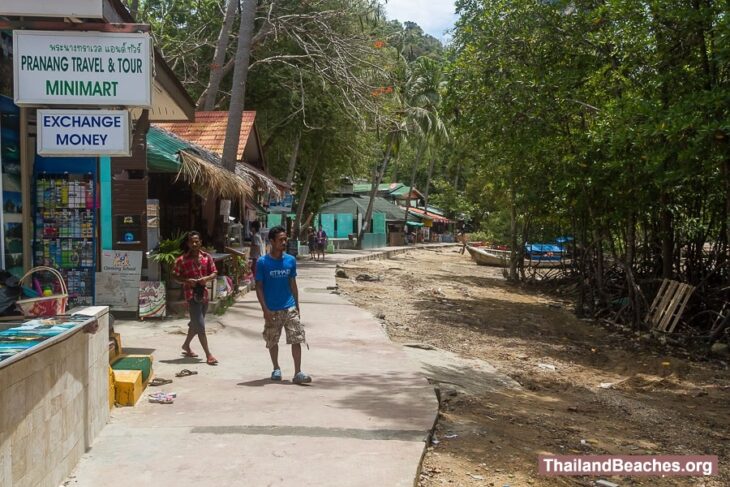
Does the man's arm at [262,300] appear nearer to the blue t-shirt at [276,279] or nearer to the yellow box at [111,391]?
the blue t-shirt at [276,279]

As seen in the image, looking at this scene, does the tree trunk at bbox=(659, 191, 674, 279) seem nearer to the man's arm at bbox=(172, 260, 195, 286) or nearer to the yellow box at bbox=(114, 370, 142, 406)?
the man's arm at bbox=(172, 260, 195, 286)

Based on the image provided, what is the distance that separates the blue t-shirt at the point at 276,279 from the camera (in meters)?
6.82

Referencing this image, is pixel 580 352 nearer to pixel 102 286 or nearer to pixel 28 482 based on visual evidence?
pixel 102 286

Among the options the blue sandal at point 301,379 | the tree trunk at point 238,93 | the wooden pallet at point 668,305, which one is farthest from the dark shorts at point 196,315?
the wooden pallet at point 668,305

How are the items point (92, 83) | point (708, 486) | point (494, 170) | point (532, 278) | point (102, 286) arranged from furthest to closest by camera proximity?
point (532, 278) < point (494, 170) < point (102, 286) < point (92, 83) < point (708, 486)

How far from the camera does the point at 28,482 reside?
3492 millimetres

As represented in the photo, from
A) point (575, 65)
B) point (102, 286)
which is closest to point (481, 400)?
point (102, 286)

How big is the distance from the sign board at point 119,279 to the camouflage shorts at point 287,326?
390 centimetres

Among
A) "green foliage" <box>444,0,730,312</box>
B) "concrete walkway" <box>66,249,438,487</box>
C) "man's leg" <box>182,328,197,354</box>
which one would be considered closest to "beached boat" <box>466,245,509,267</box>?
"green foliage" <box>444,0,730,312</box>

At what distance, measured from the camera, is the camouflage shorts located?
6781mm

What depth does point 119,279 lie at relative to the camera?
10.0m

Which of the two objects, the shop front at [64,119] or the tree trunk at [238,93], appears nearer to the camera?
the shop front at [64,119]

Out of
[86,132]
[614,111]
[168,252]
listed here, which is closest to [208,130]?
[168,252]

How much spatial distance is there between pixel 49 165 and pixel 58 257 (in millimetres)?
1124
